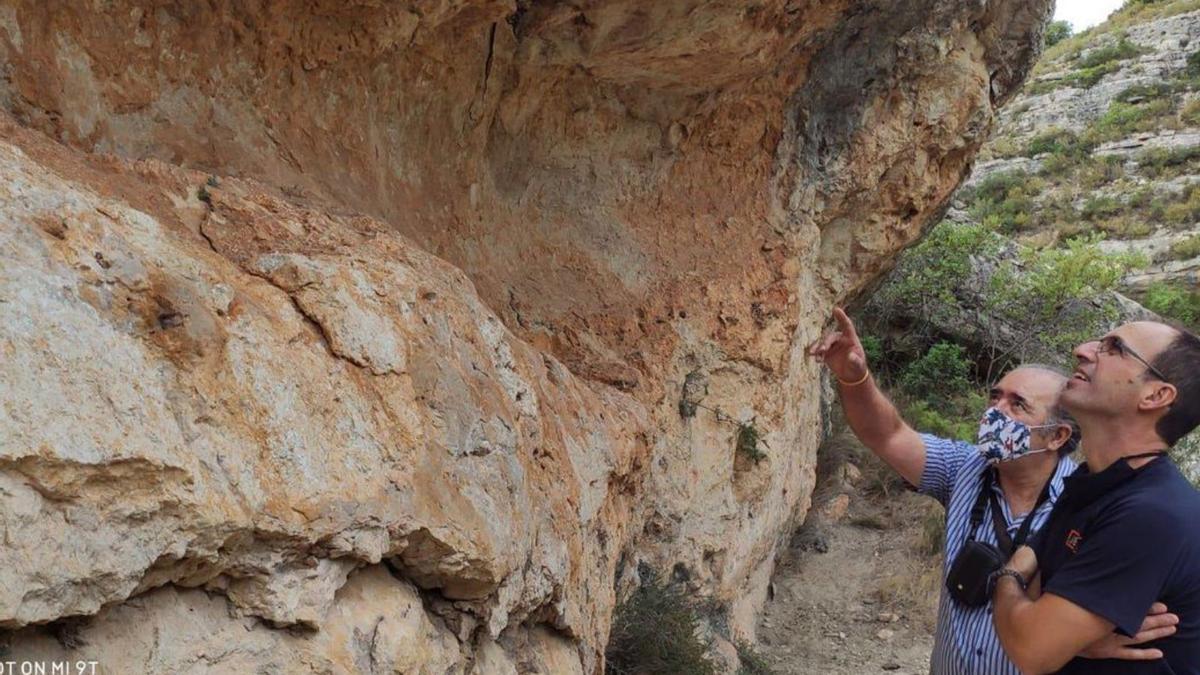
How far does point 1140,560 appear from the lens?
6.16ft

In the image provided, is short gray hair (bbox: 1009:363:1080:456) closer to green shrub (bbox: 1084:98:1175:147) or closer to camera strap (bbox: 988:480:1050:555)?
camera strap (bbox: 988:480:1050:555)

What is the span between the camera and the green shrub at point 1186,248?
17.7m

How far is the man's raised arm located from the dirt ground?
3620 millimetres

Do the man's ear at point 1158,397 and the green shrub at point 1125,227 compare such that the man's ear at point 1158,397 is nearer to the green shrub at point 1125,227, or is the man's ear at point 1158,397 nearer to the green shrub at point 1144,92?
the green shrub at point 1125,227

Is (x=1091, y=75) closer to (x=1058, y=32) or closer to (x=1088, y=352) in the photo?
(x=1058, y=32)

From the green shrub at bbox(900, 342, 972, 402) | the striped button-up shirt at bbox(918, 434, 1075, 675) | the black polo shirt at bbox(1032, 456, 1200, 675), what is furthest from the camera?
the green shrub at bbox(900, 342, 972, 402)

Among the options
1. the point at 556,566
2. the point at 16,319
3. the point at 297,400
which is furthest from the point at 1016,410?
the point at 16,319

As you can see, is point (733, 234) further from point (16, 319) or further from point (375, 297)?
point (16, 319)

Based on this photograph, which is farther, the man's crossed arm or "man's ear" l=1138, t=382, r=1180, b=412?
"man's ear" l=1138, t=382, r=1180, b=412

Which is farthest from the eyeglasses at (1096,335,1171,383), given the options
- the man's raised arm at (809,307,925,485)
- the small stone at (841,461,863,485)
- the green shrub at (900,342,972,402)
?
the green shrub at (900,342,972,402)

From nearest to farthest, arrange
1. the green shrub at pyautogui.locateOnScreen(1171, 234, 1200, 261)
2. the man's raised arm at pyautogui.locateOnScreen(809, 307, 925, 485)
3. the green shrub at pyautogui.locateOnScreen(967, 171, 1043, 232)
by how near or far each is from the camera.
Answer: the man's raised arm at pyautogui.locateOnScreen(809, 307, 925, 485) → the green shrub at pyautogui.locateOnScreen(1171, 234, 1200, 261) → the green shrub at pyautogui.locateOnScreen(967, 171, 1043, 232)

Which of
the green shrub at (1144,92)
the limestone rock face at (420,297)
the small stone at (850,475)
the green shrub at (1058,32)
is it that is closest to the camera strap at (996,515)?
the limestone rock face at (420,297)

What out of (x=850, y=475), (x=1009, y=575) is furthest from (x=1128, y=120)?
(x=1009, y=575)

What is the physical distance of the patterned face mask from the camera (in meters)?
2.62
